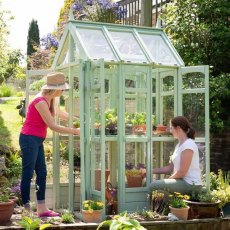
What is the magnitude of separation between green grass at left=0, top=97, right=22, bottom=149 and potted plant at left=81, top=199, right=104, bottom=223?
17.9 ft

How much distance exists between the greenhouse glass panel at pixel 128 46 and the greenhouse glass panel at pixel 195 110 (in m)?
0.88

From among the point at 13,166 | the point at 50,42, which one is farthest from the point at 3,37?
the point at 13,166

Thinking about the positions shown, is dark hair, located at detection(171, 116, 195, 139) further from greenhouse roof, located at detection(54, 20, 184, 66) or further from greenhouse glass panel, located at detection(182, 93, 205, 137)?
greenhouse roof, located at detection(54, 20, 184, 66)

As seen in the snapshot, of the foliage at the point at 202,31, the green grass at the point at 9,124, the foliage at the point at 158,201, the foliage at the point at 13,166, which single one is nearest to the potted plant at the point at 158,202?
the foliage at the point at 158,201

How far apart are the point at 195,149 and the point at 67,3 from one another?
11.7 meters

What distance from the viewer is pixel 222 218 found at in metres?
5.75

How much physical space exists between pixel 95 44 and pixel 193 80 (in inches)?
51.7

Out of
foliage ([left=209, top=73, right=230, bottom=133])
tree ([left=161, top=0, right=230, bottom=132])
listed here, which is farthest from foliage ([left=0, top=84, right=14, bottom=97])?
foliage ([left=209, top=73, right=230, bottom=133])

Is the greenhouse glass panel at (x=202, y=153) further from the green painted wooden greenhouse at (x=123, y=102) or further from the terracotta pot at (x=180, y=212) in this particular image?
the terracotta pot at (x=180, y=212)

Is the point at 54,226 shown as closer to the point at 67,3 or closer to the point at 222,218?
the point at 222,218

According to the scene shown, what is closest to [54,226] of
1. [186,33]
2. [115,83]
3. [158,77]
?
[115,83]

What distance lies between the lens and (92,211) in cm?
536

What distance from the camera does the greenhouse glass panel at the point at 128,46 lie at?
19.8 feet

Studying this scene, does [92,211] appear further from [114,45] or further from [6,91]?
[6,91]
